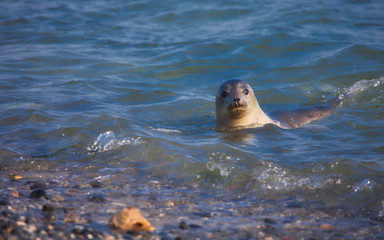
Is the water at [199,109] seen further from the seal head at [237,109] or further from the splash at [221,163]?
the seal head at [237,109]

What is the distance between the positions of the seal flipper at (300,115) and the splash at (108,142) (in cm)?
204

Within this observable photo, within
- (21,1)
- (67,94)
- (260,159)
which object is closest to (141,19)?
(21,1)

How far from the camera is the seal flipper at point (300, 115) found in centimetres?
645

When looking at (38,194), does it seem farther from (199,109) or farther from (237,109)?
(199,109)

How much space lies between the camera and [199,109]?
7.29 metres

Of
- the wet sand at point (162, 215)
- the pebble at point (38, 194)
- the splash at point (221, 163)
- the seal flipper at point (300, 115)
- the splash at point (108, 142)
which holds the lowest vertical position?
the wet sand at point (162, 215)

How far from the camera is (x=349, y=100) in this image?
7277 millimetres

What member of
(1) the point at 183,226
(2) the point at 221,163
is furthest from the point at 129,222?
(2) the point at 221,163

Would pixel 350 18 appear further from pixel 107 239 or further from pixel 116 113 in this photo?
pixel 107 239

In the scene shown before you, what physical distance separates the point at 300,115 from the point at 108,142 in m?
2.82

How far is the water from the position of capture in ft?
12.6

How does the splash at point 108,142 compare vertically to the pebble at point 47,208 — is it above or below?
above

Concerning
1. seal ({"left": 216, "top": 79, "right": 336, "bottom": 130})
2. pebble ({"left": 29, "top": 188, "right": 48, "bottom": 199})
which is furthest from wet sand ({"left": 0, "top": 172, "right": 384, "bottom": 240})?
seal ({"left": 216, "top": 79, "right": 336, "bottom": 130})

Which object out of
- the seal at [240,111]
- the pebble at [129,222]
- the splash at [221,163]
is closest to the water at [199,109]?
the splash at [221,163]
